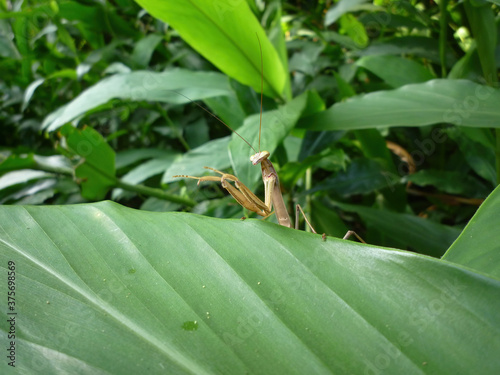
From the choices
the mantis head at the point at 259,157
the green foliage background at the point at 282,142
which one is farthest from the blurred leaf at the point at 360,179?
the mantis head at the point at 259,157

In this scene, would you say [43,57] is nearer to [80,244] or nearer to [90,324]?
[80,244]

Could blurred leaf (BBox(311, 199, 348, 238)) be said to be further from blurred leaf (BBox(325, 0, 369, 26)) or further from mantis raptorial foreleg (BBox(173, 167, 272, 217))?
blurred leaf (BBox(325, 0, 369, 26))

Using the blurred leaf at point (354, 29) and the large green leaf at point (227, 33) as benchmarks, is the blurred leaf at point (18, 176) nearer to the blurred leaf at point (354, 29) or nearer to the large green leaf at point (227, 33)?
the large green leaf at point (227, 33)

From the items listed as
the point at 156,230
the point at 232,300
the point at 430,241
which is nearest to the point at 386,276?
the point at 232,300

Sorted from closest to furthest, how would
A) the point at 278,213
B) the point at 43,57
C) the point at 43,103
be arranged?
the point at 278,213 → the point at 43,57 → the point at 43,103

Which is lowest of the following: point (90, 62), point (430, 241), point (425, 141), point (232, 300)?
point (430, 241)

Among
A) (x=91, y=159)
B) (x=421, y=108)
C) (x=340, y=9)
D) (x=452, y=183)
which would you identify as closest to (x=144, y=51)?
(x=91, y=159)

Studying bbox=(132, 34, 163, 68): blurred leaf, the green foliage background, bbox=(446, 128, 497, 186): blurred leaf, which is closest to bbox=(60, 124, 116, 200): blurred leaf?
the green foliage background
